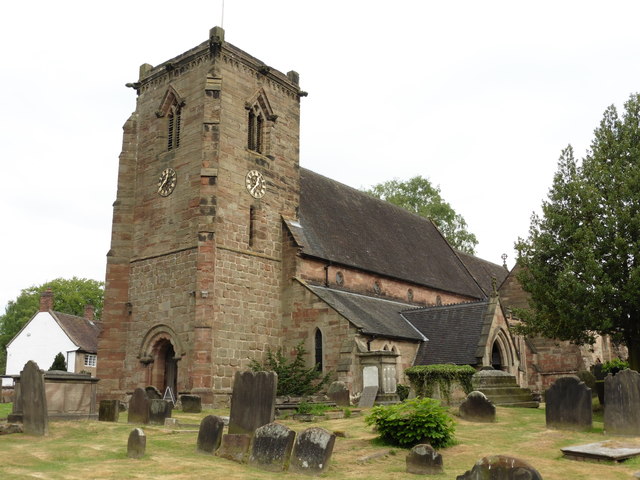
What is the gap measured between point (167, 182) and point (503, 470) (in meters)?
22.0

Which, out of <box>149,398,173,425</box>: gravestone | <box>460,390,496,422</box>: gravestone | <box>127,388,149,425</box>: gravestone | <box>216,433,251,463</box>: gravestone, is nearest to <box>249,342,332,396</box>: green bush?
<box>149,398,173,425</box>: gravestone

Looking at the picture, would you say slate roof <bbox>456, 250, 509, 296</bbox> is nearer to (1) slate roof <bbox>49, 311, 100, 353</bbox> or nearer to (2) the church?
(2) the church

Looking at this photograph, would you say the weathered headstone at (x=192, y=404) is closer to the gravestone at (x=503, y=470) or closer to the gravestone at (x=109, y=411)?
the gravestone at (x=109, y=411)

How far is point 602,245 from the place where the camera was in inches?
813

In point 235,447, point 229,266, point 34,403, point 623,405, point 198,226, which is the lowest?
point 235,447

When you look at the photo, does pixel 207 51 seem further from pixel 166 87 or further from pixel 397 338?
pixel 397 338

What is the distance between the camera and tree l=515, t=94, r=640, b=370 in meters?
20.1

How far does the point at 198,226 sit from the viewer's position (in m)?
25.4

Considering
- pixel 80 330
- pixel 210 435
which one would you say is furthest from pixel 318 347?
pixel 80 330

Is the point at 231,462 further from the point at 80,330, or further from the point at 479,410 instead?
the point at 80,330

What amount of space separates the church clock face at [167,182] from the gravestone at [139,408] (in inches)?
457

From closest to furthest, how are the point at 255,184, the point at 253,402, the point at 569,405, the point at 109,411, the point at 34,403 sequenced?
the point at 253,402 < the point at 34,403 < the point at 569,405 < the point at 109,411 < the point at 255,184

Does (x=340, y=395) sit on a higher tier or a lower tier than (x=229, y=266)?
lower

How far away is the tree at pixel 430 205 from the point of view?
57.8m
